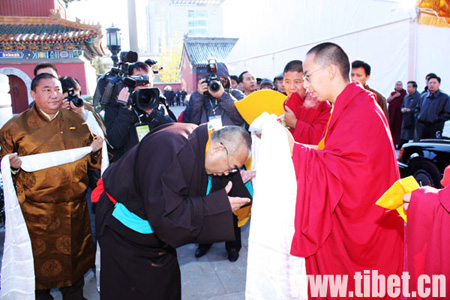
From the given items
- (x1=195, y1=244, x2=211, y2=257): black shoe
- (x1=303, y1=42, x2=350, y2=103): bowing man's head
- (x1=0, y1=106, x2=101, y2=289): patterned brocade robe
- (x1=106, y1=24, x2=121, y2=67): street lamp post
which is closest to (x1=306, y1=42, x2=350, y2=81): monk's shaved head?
(x1=303, y1=42, x2=350, y2=103): bowing man's head

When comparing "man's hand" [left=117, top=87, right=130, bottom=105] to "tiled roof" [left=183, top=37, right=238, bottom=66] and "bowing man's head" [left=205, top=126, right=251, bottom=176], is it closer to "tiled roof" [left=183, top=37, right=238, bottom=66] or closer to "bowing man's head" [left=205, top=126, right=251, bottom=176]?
"bowing man's head" [left=205, top=126, right=251, bottom=176]

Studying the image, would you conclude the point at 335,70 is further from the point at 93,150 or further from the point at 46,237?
the point at 46,237

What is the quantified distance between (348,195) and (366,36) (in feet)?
30.9

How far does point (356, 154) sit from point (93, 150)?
1969mm

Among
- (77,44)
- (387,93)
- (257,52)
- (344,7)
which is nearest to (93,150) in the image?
(387,93)

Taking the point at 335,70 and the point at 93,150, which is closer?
the point at 335,70

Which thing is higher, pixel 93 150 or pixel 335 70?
pixel 335 70

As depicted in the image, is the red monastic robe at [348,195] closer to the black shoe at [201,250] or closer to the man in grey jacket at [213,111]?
the man in grey jacket at [213,111]

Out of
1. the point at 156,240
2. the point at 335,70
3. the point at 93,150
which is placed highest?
the point at 335,70

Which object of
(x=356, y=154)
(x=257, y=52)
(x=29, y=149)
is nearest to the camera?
(x=356, y=154)

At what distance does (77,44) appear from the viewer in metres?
15.3

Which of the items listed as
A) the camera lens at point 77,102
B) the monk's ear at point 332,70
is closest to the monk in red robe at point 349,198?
the monk's ear at point 332,70

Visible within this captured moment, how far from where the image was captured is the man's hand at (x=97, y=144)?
274cm

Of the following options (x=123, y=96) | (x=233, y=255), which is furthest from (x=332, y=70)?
(x=233, y=255)
